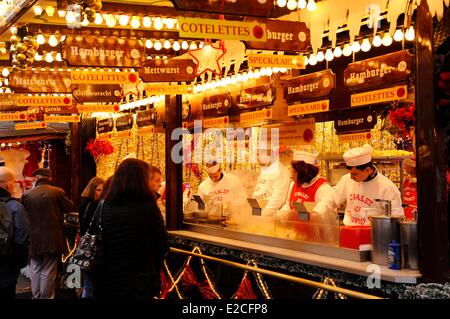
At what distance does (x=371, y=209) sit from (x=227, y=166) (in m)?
6.52

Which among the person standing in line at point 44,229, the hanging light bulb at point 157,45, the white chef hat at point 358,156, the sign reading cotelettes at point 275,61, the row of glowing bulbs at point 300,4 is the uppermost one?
the hanging light bulb at point 157,45

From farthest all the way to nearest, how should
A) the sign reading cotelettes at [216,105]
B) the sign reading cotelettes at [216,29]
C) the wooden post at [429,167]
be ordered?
the sign reading cotelettes at [216,105]
the sign reading cotelettes at [216,29]
the wooden post at [429,167]

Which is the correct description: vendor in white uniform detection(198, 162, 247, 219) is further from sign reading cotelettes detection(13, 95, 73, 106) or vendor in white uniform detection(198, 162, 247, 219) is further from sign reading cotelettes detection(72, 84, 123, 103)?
sign reading cotelettes detection(13, 95, 73, 106)

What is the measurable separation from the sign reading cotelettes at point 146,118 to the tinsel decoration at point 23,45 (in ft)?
11.8

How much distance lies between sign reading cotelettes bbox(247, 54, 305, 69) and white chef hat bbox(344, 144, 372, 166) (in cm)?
140

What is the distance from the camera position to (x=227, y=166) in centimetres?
1342

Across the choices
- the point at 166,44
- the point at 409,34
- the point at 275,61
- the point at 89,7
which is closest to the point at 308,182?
the point at 275,61

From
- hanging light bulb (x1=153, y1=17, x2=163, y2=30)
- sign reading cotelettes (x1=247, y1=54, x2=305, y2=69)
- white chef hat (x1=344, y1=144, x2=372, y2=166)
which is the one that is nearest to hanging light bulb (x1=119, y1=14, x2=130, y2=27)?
hanging light bulb (x1=153, y1=17, x2=163, y2=30)

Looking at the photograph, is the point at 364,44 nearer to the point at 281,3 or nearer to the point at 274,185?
the point at 281,3

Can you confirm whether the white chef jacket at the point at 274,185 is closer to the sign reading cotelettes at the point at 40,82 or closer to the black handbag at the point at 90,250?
the sign reading cotelettes at the point at 40,82

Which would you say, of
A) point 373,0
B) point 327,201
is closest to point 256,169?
point 327,201

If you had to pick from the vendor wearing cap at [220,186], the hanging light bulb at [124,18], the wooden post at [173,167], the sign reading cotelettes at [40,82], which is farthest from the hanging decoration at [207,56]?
the sign reading cotelettes at [40,82]

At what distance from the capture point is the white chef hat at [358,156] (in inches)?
280

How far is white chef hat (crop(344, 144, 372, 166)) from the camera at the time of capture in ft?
23.4
